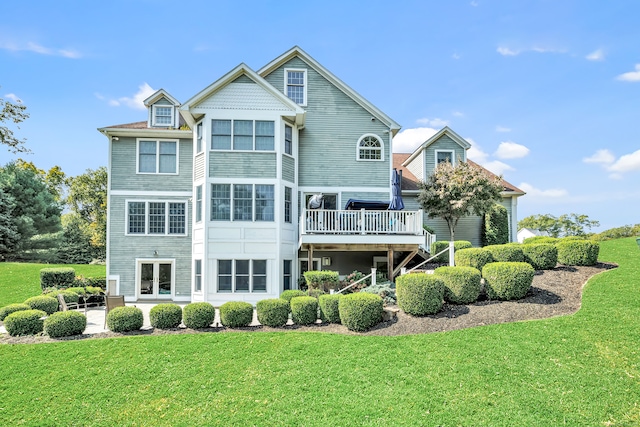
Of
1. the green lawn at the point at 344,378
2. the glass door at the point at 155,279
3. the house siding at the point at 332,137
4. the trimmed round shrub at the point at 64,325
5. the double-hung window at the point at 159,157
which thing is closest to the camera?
the green lawn at the point at 344,378

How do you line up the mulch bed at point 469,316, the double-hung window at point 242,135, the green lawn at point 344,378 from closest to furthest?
the green lawn at point 344,378 → the mulch bed at point 469,316 → the double-hung window at point 242,135

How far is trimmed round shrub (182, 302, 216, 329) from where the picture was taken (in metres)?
10.8

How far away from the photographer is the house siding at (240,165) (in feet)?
52.7

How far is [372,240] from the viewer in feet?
49.1

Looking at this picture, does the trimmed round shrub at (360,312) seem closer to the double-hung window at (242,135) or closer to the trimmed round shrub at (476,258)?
the trimmed round shrub at (476,258)

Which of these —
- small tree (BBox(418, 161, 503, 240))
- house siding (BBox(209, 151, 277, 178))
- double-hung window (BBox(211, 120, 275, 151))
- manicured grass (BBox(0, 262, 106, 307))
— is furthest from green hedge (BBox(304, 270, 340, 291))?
manicured grass (BBox(0, 262, 106, 307))

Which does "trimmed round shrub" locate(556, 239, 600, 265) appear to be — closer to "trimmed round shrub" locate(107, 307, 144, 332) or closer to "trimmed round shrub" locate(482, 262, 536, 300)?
"trimmed round shrub" locate(482, 262, 536, 300)

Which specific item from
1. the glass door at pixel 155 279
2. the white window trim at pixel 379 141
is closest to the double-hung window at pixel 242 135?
the white window trim at pixel 379 141

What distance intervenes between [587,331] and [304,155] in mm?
11902

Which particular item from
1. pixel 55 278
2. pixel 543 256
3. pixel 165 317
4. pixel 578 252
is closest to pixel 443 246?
pixel 543 256

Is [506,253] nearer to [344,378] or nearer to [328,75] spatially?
[344,378]

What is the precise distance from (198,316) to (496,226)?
1521 centimetres

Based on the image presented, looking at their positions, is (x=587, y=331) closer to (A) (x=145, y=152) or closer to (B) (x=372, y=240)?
(B) (x=372, y=240)

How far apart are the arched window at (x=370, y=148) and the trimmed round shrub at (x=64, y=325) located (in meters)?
11.7
